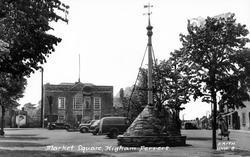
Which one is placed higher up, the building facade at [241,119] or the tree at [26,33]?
the tree at [26,33]

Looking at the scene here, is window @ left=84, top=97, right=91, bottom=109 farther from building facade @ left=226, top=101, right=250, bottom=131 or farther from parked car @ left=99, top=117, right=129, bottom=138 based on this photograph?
parked car @ left=99, top=117, right=129, bottom=138

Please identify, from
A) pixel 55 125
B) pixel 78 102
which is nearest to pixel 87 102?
pixel 78 102

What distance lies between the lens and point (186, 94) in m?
17.8

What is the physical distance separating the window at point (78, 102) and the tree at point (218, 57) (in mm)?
54338

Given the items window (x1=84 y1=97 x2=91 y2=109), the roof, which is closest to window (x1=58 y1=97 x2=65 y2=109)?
the roof

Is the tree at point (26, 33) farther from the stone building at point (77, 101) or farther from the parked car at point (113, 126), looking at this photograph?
the stone building at point (77, 101)

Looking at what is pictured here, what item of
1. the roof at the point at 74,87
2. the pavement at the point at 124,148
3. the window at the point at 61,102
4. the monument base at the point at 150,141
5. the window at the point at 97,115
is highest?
the roof at the point at 74,87

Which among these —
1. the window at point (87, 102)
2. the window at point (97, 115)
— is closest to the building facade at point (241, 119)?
the window at point (97, 115)

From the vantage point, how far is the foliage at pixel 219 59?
1695 centimetres

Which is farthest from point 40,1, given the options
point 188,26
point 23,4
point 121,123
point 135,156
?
point 121,123

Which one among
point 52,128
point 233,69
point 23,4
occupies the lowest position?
point 52,128

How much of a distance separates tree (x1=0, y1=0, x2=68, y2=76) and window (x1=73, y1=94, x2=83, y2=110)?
181 feet

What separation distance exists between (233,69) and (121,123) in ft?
54.1

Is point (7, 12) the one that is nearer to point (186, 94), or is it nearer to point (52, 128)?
point (186, 94)
